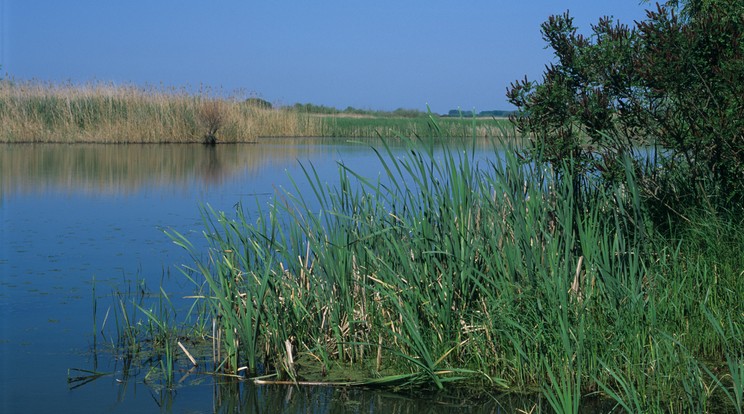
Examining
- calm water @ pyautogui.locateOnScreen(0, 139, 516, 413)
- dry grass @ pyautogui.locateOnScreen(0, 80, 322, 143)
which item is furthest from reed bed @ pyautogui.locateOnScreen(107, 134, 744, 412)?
dry grass @ pyautogui.locateOnScreen(0, 80, 322, 143)

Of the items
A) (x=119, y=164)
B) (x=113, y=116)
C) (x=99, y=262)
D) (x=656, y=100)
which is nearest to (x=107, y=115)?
(x=113, y=116)

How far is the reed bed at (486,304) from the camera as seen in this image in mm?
3541

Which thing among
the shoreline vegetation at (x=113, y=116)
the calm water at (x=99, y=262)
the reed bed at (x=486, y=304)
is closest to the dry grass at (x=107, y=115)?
the shoreline vegetation at (x=113, y=116)

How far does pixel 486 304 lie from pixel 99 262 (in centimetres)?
428

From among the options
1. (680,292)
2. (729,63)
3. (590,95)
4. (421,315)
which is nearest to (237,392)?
(421,315)

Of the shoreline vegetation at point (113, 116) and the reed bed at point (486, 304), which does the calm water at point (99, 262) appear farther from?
the shoreline vegetation at point (113, 116)

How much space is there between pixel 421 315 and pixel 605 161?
1.47 meters

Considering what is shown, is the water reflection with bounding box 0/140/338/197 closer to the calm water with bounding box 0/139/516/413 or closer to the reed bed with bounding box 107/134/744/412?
the calm water with bounding box 0/139/516/413

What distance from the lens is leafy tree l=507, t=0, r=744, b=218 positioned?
14.2 ft

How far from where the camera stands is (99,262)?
694 centimetres

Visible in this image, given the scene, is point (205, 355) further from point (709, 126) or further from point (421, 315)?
point (709, 126)

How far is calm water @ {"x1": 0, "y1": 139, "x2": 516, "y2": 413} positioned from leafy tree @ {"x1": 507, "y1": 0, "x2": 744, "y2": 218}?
5.75ft

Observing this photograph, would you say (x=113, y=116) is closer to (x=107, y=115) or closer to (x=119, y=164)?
(x=107, y=115)

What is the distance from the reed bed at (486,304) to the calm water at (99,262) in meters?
0.29
